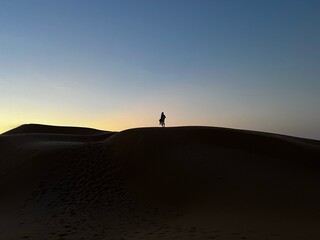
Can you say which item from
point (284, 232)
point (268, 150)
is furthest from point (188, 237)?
point (268, 150)

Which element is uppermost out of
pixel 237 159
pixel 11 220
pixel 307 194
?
pixel 237 159

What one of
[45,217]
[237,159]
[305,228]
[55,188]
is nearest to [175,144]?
[237,159]

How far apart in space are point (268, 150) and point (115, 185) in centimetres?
889

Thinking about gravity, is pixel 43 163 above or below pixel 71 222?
above

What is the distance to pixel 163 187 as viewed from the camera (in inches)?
575

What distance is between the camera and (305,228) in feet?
32.9

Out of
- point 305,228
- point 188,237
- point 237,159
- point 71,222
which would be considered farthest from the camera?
point 237,159

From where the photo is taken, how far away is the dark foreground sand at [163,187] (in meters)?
10.5

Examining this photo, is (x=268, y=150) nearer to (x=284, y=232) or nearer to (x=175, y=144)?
(x=175, y=144)

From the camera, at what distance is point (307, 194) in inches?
553

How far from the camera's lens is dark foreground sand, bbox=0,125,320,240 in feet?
34.4

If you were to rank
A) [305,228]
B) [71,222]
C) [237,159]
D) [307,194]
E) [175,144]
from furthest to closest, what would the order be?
[175,144]
[237,159]
[307,194]
[71,222]
[305,228]

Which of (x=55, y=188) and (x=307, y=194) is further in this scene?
(x=55, y=188)

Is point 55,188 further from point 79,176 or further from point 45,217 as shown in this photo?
point 45,217
